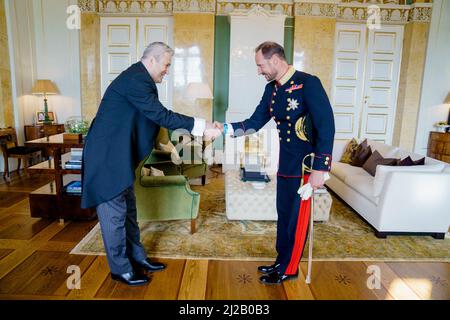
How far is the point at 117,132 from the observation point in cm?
213

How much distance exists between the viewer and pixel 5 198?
13.7 ft

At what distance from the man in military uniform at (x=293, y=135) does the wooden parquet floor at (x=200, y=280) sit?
22 cm

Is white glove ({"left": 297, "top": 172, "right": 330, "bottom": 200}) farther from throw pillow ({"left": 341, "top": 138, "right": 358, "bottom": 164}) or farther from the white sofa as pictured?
throw pillow ({"left": 341, "top": 138, "right": 358, "bottom": 164})

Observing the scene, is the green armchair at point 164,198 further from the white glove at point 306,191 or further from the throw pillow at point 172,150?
the throw pillow at point 172,150

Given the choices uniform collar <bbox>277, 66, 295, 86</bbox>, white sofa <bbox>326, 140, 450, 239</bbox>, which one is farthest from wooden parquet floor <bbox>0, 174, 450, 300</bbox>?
uniform collar <bbox>277, 66, 295, 86</bbox>

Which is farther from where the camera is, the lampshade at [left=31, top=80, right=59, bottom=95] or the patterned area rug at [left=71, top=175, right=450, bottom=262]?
the lampshade at [left=31, top=80, right=59, bottom=95]

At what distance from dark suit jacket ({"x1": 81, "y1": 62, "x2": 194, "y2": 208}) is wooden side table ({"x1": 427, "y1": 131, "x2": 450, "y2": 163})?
6.23 meters

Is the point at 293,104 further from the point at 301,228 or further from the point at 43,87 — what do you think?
the point at 43,87

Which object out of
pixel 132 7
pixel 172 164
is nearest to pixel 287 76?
pixel 172 164

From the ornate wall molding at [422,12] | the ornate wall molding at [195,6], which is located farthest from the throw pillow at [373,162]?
the ornate wall molding at [195,6]

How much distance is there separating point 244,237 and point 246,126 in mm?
1164

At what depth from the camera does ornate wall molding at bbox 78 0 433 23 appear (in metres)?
6.18
